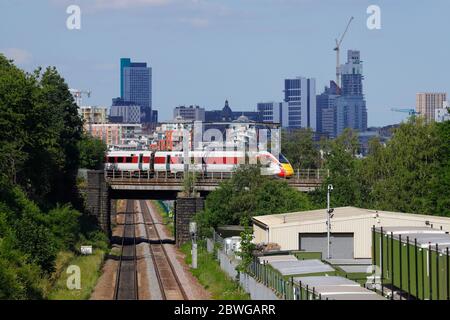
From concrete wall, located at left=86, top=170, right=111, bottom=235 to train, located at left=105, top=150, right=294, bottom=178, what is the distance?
7262mm

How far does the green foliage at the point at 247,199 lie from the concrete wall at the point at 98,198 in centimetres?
1263

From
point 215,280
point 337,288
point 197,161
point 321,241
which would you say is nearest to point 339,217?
point 321,241

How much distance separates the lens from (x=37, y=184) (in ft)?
235

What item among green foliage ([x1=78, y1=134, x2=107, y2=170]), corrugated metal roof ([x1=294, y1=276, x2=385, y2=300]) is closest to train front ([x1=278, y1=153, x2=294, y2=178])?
green foliage ([x1=78, y1=134, x2=107, y2=170])

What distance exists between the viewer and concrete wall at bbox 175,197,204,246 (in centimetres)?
8025

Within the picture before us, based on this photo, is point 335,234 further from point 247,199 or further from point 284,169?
point 284,169

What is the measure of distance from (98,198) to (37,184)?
12.5m

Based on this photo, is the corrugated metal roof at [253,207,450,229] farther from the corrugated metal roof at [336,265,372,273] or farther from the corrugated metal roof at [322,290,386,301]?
the corrugated metal roof at [322,290,386,301]

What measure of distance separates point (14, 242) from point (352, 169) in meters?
44.8

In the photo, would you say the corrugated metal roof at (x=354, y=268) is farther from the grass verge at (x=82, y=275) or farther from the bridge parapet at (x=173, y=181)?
the bridge parapet at (x=173, y=181)

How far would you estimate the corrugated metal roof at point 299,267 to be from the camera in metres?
35.4
